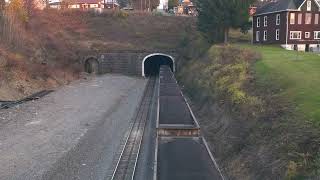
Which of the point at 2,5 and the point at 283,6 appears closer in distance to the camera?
the point at 283,6

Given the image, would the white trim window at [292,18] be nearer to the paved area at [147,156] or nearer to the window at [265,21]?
the window at [265,21]

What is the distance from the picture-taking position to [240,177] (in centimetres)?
1728

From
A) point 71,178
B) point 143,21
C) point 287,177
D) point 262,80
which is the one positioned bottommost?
point 71,178

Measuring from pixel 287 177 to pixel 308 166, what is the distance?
0.82 metres

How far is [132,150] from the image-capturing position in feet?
83.3

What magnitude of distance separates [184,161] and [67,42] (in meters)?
59.3

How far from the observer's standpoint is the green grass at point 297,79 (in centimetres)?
1940

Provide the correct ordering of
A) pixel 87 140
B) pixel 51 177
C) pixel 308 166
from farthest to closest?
pixel 87 140
pixel 51 177
pixel 308 166

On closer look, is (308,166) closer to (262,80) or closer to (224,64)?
(262,80)

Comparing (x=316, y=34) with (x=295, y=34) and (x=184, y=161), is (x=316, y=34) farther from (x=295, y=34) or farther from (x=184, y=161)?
(x=184, y=161)

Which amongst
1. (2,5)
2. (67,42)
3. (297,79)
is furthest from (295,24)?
(2,5)

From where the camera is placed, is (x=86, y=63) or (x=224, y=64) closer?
(x=224, y=64)

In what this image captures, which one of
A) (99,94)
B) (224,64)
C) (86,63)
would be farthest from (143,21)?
(224,64)

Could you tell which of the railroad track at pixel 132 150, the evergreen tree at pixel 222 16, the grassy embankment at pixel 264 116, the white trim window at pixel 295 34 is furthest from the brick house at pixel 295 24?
the railroad track at pixel 132 150
